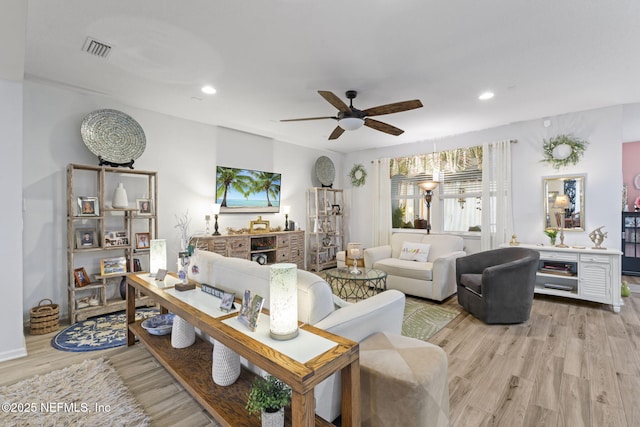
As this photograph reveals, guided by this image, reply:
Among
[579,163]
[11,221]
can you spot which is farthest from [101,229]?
[579,163]

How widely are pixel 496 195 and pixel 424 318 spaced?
2698mm

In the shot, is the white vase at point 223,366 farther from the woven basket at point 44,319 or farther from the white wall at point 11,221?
the woven basket at point 44,319

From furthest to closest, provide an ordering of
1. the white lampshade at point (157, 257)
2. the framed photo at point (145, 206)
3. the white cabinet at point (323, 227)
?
the white cabinet at point (323, 227) → the framed photo at point (145, 206) → the white lampshade at point (157, 257)

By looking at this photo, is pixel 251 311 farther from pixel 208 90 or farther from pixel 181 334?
pixel 208 90

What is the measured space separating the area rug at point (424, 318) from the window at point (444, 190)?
208 centimetres

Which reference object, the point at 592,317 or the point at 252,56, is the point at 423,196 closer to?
the point at 592,317

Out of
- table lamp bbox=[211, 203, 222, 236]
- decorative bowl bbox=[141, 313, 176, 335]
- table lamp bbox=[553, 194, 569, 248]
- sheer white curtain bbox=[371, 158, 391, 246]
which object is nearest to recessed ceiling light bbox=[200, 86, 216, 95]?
table lamp bbox=[211, 203, 222, 236]

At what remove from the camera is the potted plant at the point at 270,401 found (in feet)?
4.30

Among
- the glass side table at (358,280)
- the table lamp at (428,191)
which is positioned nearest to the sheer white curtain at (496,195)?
the table lamp at (428,191)

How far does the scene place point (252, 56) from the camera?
2.60 meters

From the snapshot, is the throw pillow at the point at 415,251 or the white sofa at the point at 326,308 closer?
the white sofa at the point at 326,308

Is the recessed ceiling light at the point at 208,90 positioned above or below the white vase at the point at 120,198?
above

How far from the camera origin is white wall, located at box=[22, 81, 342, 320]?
312 cm

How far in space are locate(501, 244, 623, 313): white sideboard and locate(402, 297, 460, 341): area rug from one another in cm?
157
